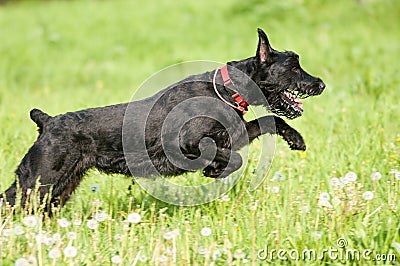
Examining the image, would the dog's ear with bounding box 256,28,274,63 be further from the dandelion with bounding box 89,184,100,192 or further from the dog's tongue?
the dandelion with bounding box 89,184,100,192

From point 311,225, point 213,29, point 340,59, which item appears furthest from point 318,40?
point 311,225

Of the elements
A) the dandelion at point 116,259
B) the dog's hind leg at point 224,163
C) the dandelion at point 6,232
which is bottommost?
the dandelion at point 116,259

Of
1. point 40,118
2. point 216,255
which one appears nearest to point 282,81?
point 216,255

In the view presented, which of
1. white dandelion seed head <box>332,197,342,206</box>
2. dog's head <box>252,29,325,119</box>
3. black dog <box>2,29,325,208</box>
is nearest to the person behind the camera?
white dandelion seed head <box>332,197,342,206</box>

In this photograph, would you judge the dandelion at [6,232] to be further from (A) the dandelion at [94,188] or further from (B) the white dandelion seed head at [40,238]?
(A) the dandelion at [94,188]

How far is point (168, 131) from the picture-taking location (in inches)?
176

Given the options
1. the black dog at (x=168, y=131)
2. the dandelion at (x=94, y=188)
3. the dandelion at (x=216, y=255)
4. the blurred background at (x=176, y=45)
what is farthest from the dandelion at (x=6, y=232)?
the blurred background at (x=176, y=45)

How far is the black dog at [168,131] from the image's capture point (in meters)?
4.36

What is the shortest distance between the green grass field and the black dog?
0.28 m

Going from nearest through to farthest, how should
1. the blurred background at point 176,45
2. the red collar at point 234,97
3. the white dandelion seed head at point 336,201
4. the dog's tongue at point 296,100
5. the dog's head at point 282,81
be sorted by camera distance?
the white dandelion seed head at point 336,201
the red collar at point 234,97
the dog's head at point 282,81
the dog's tongue at point 296,100
the blurred background at point 176,45

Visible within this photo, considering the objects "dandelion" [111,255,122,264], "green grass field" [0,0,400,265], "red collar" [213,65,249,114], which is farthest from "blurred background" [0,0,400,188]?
"dandelion" [111,255,122,264]

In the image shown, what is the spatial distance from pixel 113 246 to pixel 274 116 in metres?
1.66

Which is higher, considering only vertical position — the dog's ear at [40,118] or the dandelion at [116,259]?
the dog's ear at [40,118]

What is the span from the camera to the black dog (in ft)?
14.3
